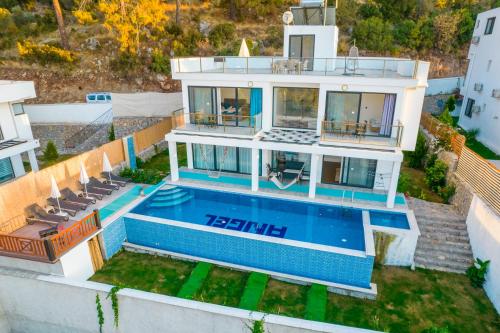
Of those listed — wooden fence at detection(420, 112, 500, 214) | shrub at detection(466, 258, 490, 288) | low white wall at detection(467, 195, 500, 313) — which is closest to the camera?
low white wall at detection(467, 195, 500, 313)

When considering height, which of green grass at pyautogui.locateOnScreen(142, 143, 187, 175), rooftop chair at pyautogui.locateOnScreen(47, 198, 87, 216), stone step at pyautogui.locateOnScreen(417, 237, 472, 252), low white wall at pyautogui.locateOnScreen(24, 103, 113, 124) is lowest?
stone step at pyautogui.locateOnScreen(417, 237, 472, 252)

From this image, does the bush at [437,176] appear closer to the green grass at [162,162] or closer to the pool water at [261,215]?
the pool water at [261,215]

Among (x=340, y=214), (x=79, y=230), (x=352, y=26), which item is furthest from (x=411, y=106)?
(x=352, y=26)

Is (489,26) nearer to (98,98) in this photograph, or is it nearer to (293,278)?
(293,278)

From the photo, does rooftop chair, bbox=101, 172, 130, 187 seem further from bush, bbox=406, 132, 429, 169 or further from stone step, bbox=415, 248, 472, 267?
bush, bbox=406, 132, 429, 169

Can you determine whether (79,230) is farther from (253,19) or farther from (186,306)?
(253,19)

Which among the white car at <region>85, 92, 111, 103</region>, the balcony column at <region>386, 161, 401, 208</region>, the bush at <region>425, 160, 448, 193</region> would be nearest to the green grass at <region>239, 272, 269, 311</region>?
the balcony column at <region>386, 161, 401, 208</region>
